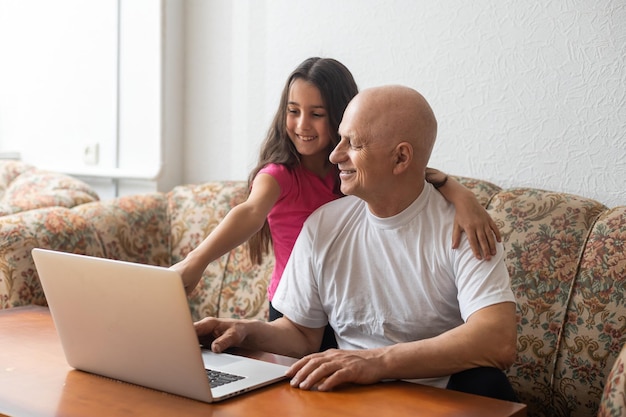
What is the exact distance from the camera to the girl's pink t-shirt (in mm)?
1986

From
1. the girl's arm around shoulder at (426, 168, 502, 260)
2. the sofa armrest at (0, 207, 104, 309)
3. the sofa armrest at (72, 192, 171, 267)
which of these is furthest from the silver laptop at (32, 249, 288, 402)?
the sofa armrest at (72, 192, 171, 267)

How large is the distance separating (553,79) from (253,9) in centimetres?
116

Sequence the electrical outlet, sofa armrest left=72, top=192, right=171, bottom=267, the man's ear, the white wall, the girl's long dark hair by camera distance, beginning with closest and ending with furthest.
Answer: the man's ear < the girl's long dark hair < the white wall < sofa armrest left=72, top=192, right=171, bottom=267 < the electrical outlet

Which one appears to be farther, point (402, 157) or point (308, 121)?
point (308, 121)

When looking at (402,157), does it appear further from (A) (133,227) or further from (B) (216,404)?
(A) (133,227)

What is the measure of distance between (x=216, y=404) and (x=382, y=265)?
2.00 feet

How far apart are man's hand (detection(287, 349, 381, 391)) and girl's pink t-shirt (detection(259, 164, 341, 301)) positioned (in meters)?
0.70

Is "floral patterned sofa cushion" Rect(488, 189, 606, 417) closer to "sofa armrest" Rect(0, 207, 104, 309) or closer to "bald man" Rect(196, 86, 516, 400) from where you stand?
"bald man" Rect(196, 86, 516, 400)

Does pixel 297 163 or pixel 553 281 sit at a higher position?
pixel 297 163

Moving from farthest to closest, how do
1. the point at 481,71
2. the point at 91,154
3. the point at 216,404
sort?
the point at 91,154, the point at 481,71, the point at 216,404

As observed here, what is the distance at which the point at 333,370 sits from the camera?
4.26ft

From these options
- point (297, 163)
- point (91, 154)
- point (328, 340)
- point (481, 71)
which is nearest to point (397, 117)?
point (297, 163)

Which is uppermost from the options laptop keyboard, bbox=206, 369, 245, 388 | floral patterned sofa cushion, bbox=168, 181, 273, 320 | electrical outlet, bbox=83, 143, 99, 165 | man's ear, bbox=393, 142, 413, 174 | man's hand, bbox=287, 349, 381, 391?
man's ear, bbox=393, 142, 413, 174

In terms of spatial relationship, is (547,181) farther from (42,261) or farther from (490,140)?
(42,261)
